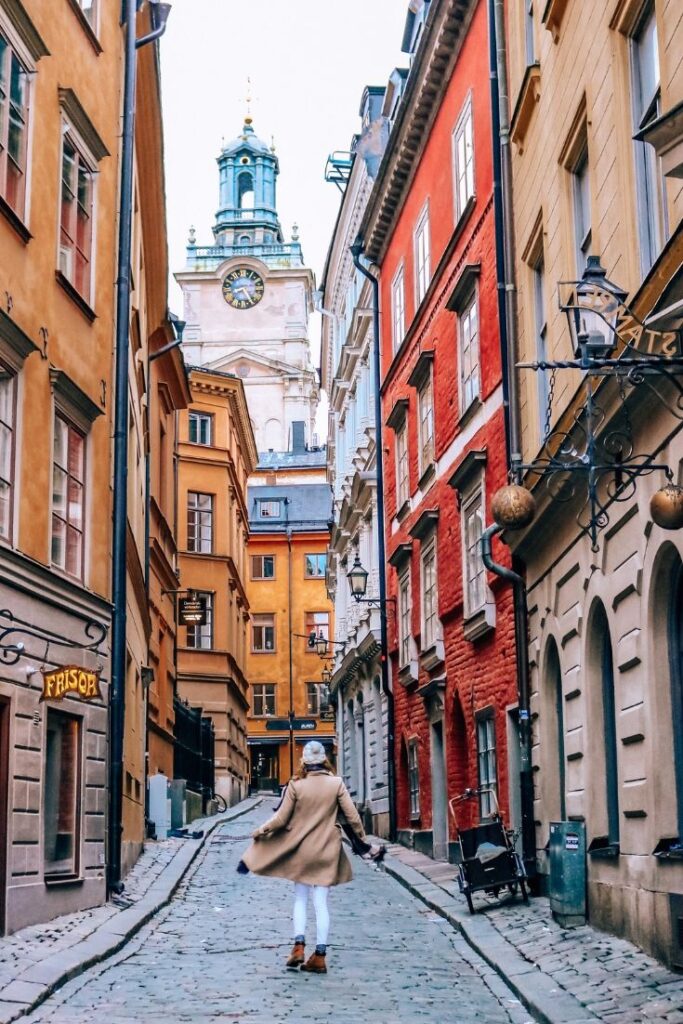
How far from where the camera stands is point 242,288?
99.9m

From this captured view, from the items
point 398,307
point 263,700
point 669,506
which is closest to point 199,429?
point 398,307

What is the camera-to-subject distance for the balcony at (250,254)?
3977 inches

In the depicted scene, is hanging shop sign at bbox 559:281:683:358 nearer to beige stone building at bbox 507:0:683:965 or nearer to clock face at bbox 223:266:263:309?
beige stone building at bbox 507:0:683:965

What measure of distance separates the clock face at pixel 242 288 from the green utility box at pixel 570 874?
88.1m

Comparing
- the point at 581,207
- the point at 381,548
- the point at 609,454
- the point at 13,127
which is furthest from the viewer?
the point at 381,548

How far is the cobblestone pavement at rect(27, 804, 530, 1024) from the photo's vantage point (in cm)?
941

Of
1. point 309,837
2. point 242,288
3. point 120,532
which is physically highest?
point 242,288

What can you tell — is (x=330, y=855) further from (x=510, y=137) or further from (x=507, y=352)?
(x=510, y=137)

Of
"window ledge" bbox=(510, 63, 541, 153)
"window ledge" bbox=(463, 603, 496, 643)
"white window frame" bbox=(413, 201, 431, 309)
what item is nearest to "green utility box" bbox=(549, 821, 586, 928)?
"window ledge" bbox=(463, 603, 496, 643)

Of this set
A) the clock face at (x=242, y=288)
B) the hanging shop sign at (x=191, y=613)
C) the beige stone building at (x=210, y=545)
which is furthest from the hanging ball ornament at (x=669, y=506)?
the clock face at (x=242, y=288)

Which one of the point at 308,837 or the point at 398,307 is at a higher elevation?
the point at 398,307

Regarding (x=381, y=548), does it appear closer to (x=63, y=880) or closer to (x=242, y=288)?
(x=63, y=880)

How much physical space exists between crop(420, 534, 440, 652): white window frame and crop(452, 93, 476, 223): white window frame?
5.08m

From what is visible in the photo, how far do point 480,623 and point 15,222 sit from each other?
8235 mm
